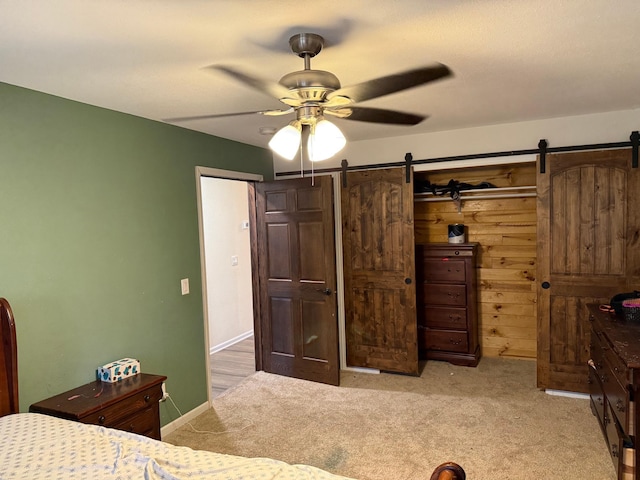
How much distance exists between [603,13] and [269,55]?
1405mm

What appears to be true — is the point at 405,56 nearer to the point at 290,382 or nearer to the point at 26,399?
the point at 26,399

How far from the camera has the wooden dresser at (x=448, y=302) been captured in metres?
4.52

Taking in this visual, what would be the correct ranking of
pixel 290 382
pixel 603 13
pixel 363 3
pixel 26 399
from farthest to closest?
1. pixel 290 382
2. pixel 26 399
3. pixel 603 13
4. pixel 363 3

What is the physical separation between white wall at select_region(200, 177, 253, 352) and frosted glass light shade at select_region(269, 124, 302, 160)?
3493 mm

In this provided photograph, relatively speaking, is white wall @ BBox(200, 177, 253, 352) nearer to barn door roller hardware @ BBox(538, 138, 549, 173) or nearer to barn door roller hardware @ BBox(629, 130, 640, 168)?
barn door roller hardware @ BBox(538, 138, 549, 173)

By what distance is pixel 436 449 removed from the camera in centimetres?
296

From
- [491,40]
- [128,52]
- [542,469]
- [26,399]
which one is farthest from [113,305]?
[542,469]

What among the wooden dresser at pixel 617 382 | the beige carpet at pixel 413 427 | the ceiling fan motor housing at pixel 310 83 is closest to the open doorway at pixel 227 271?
the beige carpet at pixel 413 427

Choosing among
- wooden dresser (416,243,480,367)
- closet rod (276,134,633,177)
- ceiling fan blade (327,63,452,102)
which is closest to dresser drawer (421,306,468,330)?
wooden dresser (416,243,480,367)

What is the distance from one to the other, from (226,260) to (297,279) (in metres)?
1.76

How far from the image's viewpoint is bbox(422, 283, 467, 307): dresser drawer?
14.9 ft

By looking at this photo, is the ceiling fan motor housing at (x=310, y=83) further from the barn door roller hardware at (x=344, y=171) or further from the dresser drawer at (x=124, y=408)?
the barn door roller hardware at (x=344, y=171)

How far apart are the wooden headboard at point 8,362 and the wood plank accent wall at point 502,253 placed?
12.4ft

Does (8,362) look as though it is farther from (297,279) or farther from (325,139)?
(297,279)
